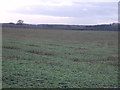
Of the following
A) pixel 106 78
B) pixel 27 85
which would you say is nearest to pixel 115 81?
pixel 106 78

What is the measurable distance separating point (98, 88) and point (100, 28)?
3719 inches

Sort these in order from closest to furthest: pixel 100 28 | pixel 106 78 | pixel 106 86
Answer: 1. pixel 106 86
2. pixel 106 78
3. pixel 100 28

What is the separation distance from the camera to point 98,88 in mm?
12414

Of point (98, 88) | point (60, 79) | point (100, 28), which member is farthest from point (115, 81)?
point (100, 28)

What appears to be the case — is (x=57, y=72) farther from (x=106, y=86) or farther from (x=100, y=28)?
(x=100, y=28)

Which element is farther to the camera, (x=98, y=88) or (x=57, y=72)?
(x=57, y=72)

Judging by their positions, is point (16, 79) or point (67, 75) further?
point (67, 75)

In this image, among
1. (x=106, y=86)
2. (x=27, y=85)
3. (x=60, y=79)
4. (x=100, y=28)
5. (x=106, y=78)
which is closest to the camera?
(x=27, y=85)

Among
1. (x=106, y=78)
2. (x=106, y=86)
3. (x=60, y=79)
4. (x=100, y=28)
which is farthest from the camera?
(x=100, y=28)

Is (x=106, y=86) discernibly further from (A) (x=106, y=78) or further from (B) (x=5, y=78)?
(B) (x=5, y=78)

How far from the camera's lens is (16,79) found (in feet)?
43.8

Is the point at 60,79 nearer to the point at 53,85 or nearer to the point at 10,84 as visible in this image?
the point at 53,85

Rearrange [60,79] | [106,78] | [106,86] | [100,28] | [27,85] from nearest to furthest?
[27,85]
[106,86]
[60,79]
[106,78]
[100,28]

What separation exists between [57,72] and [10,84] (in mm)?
4626
